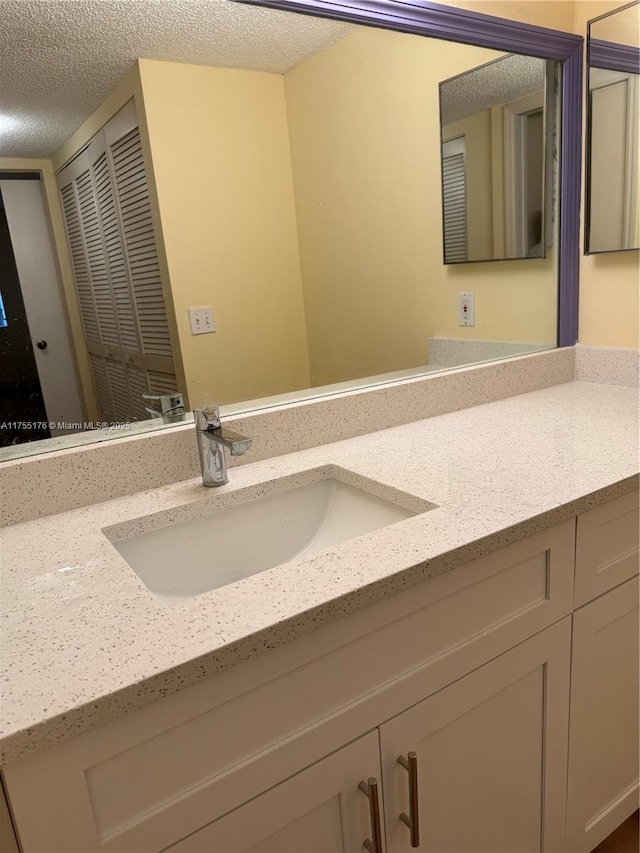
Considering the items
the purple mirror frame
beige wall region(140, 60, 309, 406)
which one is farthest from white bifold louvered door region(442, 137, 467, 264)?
beige wall region(140, 60, 309, 406)

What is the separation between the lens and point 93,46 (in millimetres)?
1000

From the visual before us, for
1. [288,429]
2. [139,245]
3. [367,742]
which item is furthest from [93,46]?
[367,742]

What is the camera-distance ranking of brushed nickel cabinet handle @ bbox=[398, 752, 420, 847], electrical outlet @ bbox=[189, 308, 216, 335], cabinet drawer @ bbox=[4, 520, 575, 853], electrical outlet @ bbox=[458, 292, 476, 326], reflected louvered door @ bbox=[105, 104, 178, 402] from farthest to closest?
electrical outlet @ bbox=[458, 292, 476, 326]
electrical outlet @ bbox=[189, 308, 216, 335]
reflected louvered door @ bbox=[105, 104, 178, 402]
brushed nickel cabinet handle @ bbox=[398, 752, 420, 847]
cabinet drawer @ bbox=[4, 520, 575, 853]

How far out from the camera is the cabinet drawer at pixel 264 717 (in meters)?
0.59

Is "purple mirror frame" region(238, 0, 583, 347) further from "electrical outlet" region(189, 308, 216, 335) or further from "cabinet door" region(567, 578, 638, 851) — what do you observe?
"cabinet door" region(567, 578, 638, 851)

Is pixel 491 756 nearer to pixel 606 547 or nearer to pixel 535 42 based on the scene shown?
pixel 606 547

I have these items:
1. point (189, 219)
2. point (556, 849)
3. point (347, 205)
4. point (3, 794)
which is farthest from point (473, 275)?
point (3, 794)

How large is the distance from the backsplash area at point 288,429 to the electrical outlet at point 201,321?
19 cm

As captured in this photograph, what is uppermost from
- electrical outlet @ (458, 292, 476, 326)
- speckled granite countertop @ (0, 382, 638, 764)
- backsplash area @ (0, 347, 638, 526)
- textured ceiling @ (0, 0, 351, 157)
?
textured ceiling @ (0, 0, 351, 157)

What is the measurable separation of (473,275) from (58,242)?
1071mm

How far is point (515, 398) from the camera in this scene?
1.61m

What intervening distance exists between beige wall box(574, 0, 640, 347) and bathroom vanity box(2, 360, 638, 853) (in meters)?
0.48

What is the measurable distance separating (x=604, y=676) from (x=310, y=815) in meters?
0.65

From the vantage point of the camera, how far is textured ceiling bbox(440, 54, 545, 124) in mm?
1474
